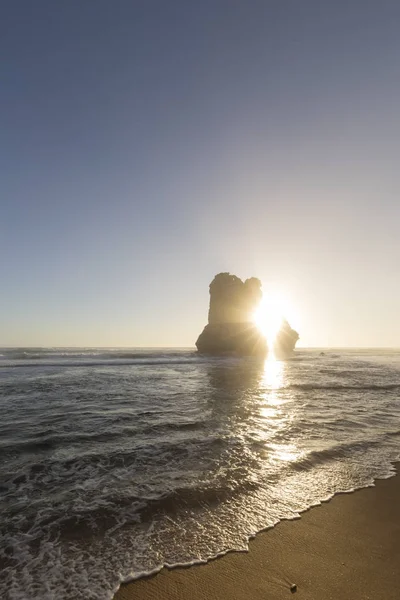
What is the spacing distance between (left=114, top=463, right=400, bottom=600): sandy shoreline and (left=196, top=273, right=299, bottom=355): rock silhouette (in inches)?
3278

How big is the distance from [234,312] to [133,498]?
9195 cm

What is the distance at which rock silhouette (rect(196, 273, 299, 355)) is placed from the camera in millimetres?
89688

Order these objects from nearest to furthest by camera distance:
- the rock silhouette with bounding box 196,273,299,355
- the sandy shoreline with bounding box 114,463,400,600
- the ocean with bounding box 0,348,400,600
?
the sandy shoreline with bounding box 114,463,400,600, the ocean with bounding box 0,348,400,600, the rock silhouette with bounding box 196,273,299,355

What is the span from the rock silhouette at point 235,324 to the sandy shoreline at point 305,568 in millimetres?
83273

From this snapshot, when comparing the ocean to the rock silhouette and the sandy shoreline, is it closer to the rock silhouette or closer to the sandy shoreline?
the sandy shoreline

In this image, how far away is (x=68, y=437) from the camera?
1024 centimetres

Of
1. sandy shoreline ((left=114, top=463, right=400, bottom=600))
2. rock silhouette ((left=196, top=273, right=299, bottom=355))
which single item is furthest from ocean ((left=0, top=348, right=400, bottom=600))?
rock silhouette ((left=196, top=273, right=299, bottom=355))

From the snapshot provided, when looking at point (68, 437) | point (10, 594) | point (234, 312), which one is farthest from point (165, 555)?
point (234, 312)

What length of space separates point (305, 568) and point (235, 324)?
9000cm

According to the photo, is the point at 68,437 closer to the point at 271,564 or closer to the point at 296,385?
the point at 271,564

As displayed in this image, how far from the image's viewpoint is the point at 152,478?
7195mm

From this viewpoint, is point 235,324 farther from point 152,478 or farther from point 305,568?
point 305,568

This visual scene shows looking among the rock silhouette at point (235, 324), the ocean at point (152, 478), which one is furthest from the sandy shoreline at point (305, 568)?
the rock silhouette at point (235, 324)

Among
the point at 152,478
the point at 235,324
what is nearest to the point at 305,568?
the point at 152,478
